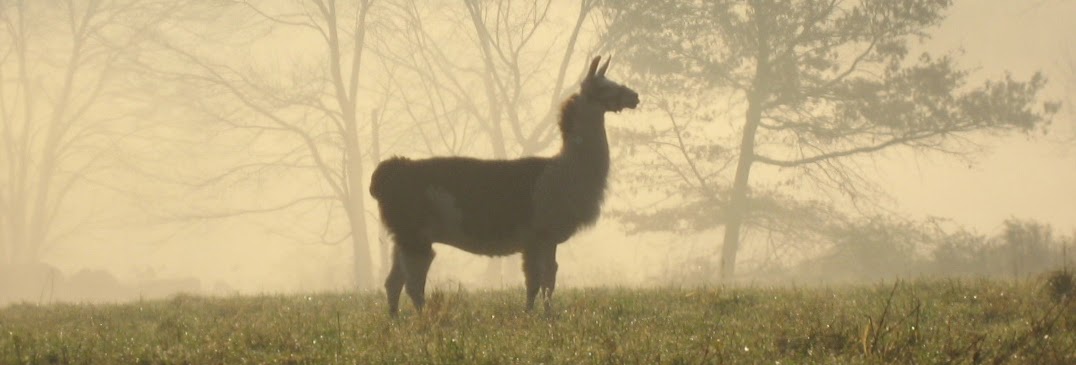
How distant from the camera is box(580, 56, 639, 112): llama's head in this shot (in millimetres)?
10000

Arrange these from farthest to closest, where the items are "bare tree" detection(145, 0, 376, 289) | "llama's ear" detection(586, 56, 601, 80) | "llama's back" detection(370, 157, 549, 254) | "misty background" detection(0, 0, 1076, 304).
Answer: "bare tree" detection(145, 0, 376, 289), "misty background" detection(0, 0, 1076, 304), "llama's ear" detection(586, 56, 601, 80), "llama's back" detection(370, 157, 549, 254)

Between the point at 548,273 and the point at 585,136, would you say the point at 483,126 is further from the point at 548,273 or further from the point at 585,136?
the point at 548,273

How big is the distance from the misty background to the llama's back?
1094cm

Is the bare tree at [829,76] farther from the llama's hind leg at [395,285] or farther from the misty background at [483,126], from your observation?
the llama's hind leg at [395,285]

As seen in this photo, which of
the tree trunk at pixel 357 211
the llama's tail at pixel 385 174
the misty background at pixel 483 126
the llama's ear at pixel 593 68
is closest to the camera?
the llama's tail at pixel 385 174

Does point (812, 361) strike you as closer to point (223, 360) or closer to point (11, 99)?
point (223, 360)

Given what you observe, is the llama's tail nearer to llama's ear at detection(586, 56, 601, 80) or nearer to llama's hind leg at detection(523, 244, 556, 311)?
llama's hind leg at detection(523, 244, 556, 311)

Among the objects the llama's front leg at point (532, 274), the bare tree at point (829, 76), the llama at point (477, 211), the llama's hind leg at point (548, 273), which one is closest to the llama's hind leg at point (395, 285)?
the llama at point (477, 211)

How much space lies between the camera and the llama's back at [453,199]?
30.4 feet

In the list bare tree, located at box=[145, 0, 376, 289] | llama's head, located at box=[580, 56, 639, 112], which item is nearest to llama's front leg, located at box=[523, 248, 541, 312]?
llama's head, located at box=[580, 56, 639, 112]

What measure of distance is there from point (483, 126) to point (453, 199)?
2705 centimetres

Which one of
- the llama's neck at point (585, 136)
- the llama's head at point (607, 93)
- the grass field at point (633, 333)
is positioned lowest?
the grass field at point (633, 333)

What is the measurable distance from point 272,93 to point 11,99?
57.5ft

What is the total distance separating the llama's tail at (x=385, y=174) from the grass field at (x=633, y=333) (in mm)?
1197
